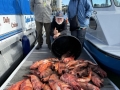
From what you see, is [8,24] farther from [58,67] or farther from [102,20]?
[102,20]

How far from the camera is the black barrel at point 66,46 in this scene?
4.38m

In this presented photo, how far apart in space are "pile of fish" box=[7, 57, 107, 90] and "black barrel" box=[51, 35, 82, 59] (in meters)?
0.61

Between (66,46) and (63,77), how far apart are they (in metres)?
1.77

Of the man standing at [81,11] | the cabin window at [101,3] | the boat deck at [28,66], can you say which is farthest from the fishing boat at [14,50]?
the cabin window at [101,3]

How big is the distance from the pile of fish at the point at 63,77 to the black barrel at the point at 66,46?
61 centimetres

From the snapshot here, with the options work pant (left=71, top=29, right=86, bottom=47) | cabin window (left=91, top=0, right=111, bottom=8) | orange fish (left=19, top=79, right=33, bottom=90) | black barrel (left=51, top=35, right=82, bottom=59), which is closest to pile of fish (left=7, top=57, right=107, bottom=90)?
orange fish (left=19, top=79, right=33, bottom=90)

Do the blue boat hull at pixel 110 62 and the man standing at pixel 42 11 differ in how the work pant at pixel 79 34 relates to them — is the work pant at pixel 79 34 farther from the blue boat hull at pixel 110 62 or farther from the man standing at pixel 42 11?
the man standing at pixel 42 11

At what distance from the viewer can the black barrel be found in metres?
4.38

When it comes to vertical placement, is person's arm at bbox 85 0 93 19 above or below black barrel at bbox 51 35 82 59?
above

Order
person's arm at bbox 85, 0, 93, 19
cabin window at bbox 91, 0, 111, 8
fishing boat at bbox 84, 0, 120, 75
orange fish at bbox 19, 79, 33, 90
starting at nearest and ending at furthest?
orange fish at bbox 19, 79, 33, 90 < fishing boat at bbox 84, 0, 120, 75 < person's arm at bbox 85, 0, 93, 19 < cabin window at bbox 91, 0, 111, 8

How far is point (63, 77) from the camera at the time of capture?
3.08 m

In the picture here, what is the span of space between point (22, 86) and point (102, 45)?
6.31 feet

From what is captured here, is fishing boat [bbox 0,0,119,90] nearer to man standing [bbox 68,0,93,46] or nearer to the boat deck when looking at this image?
the boat deck

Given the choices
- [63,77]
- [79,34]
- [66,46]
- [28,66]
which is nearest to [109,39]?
[79,34]
